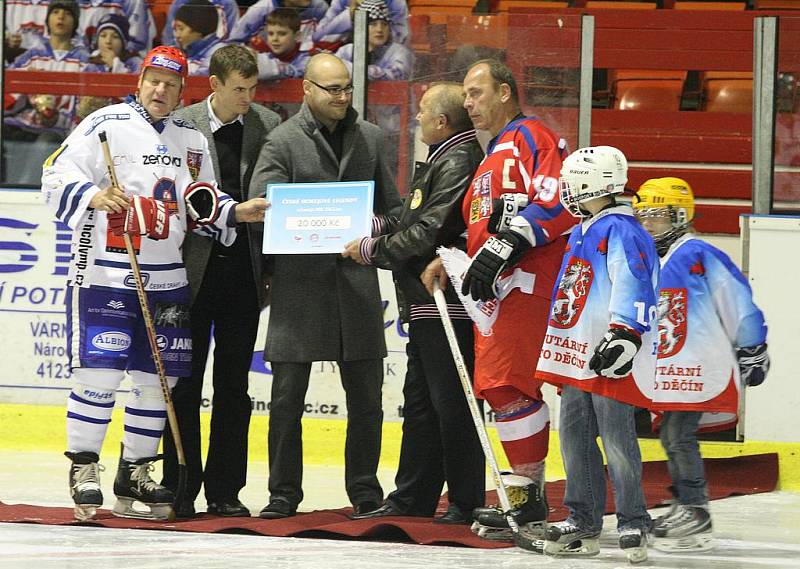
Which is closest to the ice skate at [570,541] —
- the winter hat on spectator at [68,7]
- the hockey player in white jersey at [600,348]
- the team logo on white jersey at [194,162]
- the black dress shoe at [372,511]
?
the hockey player in white jersey at [600,348]

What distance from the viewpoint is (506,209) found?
4379 millimetres

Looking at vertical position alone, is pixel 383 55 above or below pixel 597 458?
above

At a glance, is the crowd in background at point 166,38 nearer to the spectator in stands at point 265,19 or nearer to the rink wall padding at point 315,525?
the spectator in stands at point 265,19

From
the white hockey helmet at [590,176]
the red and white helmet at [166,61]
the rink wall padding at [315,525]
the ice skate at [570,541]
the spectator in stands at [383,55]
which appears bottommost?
the rink wall padding at [315,525]

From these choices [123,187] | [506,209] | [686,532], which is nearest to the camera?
[506,209]

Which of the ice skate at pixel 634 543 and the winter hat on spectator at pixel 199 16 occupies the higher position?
the winter hat on spectator at pixel 199 16

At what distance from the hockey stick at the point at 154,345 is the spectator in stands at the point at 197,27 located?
2148mm

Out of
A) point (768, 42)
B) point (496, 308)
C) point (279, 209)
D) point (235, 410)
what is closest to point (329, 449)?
point (235, 410)

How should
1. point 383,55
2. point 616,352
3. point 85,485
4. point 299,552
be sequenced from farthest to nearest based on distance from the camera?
→ point 383,55
point 85,485
point 299,552
point 616,352

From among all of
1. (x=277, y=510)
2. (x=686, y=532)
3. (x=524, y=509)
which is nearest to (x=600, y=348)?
(x=524, y=509)

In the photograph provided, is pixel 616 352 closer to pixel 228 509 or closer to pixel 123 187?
pixel 228 509

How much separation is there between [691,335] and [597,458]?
0.83 m

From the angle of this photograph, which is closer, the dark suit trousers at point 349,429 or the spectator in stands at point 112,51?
the dark suit trousers at point 349,429

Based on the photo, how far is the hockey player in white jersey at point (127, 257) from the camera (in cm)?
471
